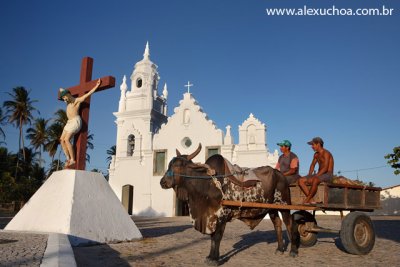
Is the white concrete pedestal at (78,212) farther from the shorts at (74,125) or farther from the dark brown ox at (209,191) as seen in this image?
the dark brown ox at (209,191)

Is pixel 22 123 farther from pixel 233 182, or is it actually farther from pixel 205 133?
pixel 233 182

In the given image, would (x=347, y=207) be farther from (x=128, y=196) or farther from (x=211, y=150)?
(x=128, y=196)

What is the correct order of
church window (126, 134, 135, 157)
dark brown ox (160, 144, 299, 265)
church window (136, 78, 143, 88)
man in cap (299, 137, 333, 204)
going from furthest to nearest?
church window (136, 78, 143, 88) < church window (126, 134, 135, 157) < man in cap (299, 137, 333, 204) < dark brown ox (160, 144, 299, 265)

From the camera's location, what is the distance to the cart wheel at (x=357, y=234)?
21.5 ft

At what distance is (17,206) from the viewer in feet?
98.9

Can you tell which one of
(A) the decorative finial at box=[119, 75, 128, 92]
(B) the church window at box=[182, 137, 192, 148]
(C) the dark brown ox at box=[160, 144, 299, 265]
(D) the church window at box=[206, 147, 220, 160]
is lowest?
(C) the dark brown ox at box=[160, 144, 299, 265]

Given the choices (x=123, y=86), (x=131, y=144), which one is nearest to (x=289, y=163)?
(x=131, y=144)

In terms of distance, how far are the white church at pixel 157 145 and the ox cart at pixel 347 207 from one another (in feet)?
51.3

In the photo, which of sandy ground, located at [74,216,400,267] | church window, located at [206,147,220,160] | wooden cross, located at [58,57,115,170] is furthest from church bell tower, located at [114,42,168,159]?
sandy ground, located at [74,216,400,267]

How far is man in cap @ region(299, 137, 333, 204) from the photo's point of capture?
6603 mm

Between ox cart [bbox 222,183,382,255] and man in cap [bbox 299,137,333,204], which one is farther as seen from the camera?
man in cap [bbox 299,137,333,204]

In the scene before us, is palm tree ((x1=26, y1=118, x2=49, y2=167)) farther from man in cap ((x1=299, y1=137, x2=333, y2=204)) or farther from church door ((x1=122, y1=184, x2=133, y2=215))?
man in cap ((x1=299, y1=137, x2=333, y2=204))

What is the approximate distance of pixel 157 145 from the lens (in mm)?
26688

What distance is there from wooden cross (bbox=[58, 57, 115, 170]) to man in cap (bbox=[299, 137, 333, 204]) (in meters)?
5.34
